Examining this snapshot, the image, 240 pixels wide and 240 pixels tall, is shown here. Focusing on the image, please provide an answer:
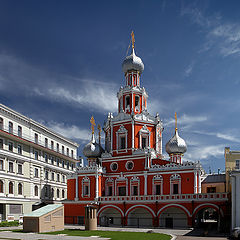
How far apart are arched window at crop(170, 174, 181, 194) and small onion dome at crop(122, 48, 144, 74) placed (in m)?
17.5

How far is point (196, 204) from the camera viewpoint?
37188mm

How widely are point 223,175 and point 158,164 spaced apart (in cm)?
1096

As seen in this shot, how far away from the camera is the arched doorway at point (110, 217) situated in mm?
41906

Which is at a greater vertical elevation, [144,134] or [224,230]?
[144,134]

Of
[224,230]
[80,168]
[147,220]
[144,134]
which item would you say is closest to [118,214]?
[147,220]

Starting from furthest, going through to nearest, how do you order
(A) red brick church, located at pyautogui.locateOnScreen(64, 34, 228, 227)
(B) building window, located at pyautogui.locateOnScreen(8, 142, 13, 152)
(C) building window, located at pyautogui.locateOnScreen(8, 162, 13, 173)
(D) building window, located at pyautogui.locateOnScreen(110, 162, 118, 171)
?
(D) building window, located at pyautogui.locateOnScreen(110, 162, 118, 171), (B) building window, located at pyautogui.locateOnScreen(8, 142, 13, 152), (C) building window, located at pyautogui.locateOnScreen(8, 162, 13, 173), (A) red brick church, located at pyautogui.locateOnScreen(64, 34, 228, 227)

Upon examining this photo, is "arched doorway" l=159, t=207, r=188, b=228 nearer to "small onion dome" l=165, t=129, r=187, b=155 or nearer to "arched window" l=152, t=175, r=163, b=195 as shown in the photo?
"arched window" l=152, t=175, r=163, b=195

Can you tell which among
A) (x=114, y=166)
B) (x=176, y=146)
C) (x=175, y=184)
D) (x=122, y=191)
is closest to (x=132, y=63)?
(x=176, y=146)

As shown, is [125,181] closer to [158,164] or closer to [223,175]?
[158,164]

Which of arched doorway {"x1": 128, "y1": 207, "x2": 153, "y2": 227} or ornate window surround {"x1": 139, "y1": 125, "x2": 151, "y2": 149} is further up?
ornate window surround {"x1": 139, "y1": 125, "x2": 151, "y2": 149}

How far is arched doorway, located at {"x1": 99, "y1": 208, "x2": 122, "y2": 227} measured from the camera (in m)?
41.9

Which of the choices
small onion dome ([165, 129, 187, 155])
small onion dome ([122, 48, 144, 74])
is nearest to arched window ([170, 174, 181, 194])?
small onion dome ([165, 129, 187, 155])

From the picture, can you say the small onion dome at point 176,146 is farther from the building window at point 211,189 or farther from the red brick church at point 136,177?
the building window at point 211,189

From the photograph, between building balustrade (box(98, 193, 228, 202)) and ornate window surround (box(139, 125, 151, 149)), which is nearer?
building balustrade (box(98, 193, 228, 202))
